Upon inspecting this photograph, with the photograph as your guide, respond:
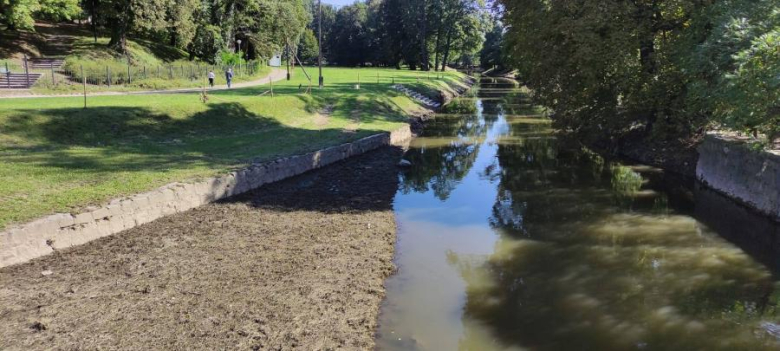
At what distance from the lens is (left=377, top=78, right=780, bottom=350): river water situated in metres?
7.96

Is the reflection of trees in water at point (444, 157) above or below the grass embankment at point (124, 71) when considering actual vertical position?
below

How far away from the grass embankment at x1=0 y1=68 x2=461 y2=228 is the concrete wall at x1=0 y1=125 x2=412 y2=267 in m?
0.30

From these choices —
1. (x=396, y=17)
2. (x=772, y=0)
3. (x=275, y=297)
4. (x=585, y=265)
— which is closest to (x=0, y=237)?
(x=275, y=297)

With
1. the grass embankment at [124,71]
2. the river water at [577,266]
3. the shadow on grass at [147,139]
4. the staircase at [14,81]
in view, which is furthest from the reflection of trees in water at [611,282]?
the staircase at [14,81]

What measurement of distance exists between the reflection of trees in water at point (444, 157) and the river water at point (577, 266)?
180mm

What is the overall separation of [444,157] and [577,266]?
47.0ft

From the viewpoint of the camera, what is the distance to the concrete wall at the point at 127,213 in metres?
8.68

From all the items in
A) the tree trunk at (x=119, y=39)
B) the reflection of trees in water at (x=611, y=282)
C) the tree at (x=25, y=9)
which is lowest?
the reflection of trees in water at (x=611, y=282)

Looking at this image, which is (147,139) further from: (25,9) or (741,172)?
(25,9)

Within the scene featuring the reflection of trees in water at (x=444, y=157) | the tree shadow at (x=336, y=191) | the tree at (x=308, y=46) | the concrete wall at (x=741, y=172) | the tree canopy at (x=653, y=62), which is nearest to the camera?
the tree canopy at (x=653, y=62)

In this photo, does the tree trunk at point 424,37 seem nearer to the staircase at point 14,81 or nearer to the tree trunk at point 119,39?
the tree trunk at point 119,39

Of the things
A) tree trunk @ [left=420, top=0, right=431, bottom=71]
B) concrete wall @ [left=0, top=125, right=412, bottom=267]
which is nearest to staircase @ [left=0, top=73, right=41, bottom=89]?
concrete wall @ [left=0, top=125, right=412, bottom=267]

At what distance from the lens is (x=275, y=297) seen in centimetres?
830

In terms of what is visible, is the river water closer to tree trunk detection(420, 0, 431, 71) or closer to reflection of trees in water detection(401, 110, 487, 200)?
reflection of trees in water detection(401, 110, 487, 200)
